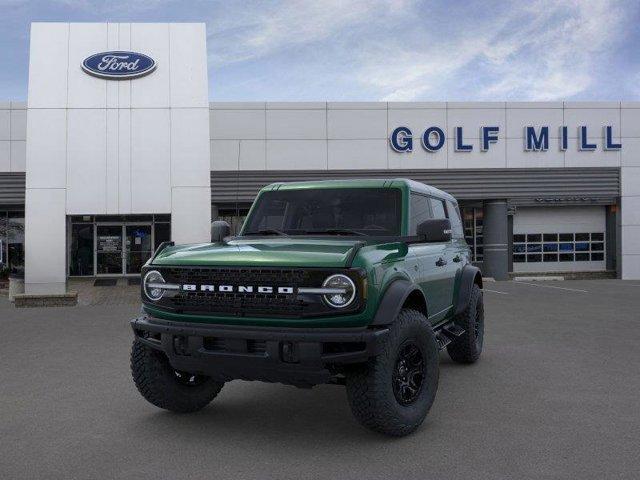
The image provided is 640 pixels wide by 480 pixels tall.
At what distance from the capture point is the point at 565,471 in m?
3.70

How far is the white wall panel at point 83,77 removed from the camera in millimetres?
17812

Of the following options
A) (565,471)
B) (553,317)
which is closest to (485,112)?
(553,317)

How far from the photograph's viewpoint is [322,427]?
182 inches

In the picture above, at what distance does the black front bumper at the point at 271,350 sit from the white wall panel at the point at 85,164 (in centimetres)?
1464

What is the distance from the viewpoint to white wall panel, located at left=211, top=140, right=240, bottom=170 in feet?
76.2

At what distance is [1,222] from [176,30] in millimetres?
12358

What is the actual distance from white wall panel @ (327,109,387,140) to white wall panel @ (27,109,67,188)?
10017 mm

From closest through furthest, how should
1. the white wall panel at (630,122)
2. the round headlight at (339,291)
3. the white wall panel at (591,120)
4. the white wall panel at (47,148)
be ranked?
the round headlight at (339,291), the white wall panel at (47,148), the white wall panel at (591,120), the white wall panel at (630,122)

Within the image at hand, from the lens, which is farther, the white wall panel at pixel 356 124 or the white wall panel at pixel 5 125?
the white wall panel at pixel 356 124

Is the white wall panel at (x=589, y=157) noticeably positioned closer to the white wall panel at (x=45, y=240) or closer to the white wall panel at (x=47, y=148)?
the white wall panel at (x=47, y=148)

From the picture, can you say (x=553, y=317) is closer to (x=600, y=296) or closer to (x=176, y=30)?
(x=600, y=296)

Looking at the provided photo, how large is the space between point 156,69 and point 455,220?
13977 mm

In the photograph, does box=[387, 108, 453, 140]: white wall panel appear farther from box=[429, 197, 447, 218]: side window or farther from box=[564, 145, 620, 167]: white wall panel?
box=[429, 197, 447, 218]: side window

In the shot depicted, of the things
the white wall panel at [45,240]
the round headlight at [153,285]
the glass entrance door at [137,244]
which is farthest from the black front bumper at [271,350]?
the glass entrance door at [137,244]
